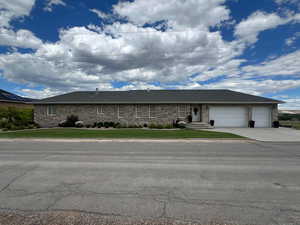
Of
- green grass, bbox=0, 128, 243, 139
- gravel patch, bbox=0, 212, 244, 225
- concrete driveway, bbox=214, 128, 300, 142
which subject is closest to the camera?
gravel patch, bbox=0, 212, 244, 225

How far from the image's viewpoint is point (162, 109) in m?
20.0

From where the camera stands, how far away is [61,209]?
9.41ft

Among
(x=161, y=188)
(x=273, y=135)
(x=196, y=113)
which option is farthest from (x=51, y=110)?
(x=273, y=135)

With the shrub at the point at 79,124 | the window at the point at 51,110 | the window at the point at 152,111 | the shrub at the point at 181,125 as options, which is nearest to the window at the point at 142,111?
the window at the point at 152,111

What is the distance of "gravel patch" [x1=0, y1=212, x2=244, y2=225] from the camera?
8.16 feet

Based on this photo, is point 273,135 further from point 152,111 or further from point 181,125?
point 152,111

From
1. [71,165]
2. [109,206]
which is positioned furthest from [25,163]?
[109,206]

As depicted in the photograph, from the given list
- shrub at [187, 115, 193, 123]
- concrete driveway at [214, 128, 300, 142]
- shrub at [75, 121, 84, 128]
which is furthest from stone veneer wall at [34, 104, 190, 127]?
concrete driveway at [214, 128, 300, 142]

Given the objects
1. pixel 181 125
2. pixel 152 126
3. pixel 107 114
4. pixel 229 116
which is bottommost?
pixel 152 126

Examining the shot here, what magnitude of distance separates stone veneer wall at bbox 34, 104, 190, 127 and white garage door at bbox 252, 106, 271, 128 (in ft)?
25.1

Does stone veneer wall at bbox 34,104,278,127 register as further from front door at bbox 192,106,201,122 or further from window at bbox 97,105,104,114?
front door at bbox 192,106,201,122

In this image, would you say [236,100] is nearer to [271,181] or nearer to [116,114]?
[116,114]

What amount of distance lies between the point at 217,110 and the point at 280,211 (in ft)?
58.6

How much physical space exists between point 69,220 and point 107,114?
60.0ft
